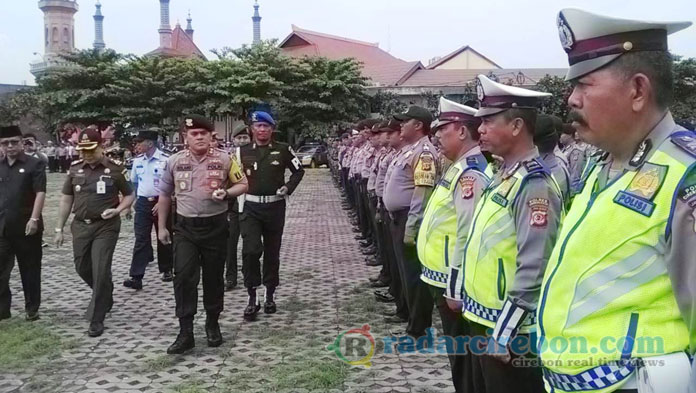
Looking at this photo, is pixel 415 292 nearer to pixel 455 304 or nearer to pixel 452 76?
pixel 455 304

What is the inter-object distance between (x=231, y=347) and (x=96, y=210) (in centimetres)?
193

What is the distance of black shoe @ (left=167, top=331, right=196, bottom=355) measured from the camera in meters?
5.38

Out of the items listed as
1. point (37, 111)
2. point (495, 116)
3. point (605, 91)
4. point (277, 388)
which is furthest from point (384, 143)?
point (37, 111)

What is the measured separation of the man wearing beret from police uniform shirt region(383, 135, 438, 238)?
3.32 metres

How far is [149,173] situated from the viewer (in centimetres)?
827

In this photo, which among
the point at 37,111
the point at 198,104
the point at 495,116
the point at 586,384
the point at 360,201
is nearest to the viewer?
the point at 586,384

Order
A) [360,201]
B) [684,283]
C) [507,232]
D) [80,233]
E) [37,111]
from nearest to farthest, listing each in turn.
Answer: [684,283] < [507,232] < [80,233] < [360,201] < [37,111]

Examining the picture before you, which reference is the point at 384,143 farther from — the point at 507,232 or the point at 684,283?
the point at 684,283

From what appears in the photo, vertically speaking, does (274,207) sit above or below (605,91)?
below

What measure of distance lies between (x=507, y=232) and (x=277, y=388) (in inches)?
97.4

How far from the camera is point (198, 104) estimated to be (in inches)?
1297

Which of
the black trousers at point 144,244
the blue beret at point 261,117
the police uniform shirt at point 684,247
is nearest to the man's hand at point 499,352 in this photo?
the police uniform shirt at point 684,247

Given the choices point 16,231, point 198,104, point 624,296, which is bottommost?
point 16,231

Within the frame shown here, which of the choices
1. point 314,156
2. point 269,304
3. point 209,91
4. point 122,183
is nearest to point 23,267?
point 122,183
